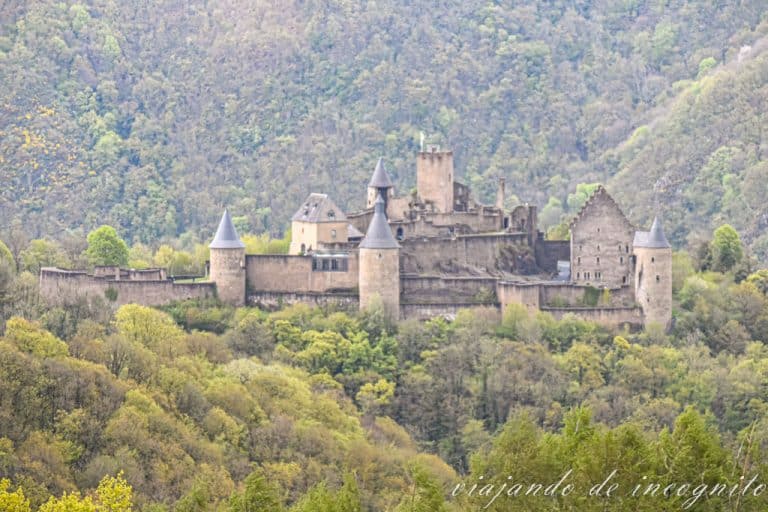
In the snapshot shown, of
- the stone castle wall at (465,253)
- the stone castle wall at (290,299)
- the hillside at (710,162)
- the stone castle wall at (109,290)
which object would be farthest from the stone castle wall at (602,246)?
the hillside at (710,162)

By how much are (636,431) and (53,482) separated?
44.8 ft

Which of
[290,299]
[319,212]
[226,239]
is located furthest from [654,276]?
[226,239]

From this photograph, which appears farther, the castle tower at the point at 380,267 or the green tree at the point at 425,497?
the castle tower at the point at 380,267

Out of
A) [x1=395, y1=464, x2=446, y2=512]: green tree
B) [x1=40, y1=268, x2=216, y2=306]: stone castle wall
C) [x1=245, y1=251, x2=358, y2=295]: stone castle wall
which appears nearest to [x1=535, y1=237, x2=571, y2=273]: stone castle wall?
[x1=245, y1=251, x2=358, y2=295]: stone castle wall

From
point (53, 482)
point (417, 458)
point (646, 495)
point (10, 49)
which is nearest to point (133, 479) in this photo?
point (53, 482)

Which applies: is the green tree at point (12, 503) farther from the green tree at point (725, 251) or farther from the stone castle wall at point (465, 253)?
the green tree at point (725, 251)

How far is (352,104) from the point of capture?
125 meters

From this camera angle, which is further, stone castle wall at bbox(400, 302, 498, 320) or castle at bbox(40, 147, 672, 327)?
stone castle wall at bbox(400, 302, 498, 320)

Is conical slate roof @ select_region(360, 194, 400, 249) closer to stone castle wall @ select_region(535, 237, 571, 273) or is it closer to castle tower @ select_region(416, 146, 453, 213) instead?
castle tower @ select_region(416, 146, 453, 213)

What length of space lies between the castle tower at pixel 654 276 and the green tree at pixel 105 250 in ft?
54.2

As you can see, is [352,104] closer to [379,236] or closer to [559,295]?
[559,295]

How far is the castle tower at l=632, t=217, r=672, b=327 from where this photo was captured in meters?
70.1

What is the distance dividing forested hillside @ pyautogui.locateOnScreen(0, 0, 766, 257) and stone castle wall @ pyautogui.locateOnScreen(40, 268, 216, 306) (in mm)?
33124

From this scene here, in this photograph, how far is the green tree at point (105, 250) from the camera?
75625 mm
